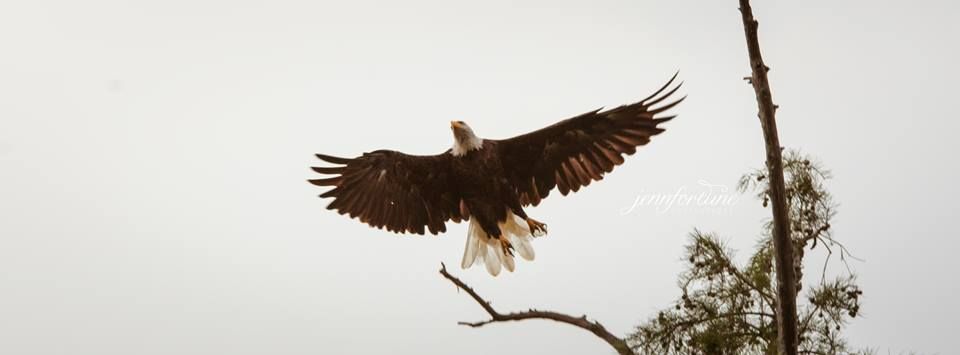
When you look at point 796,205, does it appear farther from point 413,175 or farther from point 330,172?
point 330,172

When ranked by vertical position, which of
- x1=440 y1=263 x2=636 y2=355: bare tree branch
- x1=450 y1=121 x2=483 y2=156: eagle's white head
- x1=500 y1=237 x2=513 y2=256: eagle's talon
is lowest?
x1=440 y1=263 x2=636 y2=355: bare tree branch

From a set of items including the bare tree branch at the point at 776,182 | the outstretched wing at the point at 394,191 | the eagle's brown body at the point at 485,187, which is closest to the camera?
the bare tree branch at the point at 776,182

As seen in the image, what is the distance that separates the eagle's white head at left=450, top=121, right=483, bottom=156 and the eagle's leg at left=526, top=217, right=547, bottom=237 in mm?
511

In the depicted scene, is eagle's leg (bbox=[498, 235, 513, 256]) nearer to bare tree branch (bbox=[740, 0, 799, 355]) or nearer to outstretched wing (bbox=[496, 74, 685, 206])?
outstretched wing (bbox=[496, 74, 685, 206])

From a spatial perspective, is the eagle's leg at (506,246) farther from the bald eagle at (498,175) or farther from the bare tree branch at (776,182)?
the bare tree branch at (776,182)

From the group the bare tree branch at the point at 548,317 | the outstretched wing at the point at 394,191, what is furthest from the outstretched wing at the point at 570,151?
the bare tree branch at the point at 548,317

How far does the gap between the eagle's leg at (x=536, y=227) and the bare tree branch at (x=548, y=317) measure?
0.92 metres

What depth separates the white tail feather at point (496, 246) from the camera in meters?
4.96

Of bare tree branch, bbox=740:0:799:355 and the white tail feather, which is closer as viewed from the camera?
bare tree branch, bbox=740:0:799:355

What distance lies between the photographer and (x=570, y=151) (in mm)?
4992

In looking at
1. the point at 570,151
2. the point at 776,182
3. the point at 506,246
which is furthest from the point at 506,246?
the point at 776,182

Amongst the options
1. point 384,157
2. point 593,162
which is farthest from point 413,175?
point 593,162

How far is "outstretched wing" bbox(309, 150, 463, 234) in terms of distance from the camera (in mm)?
4871

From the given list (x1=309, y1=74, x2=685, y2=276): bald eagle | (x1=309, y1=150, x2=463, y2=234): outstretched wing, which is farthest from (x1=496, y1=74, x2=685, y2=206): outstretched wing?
(x1=309, y1=150, x2=463, y2=234): outstretched wing
